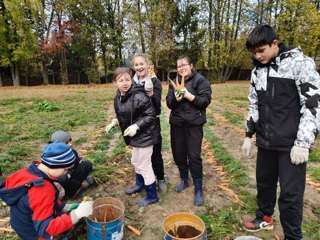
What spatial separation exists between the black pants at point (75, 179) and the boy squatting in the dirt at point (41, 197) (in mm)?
1362

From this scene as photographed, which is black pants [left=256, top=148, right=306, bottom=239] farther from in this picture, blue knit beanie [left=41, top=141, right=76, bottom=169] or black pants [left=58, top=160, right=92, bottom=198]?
black pants [left=58, top=160, right=92, bottom=198]

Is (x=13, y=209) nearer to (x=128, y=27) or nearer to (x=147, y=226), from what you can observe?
(x=147, y=226)

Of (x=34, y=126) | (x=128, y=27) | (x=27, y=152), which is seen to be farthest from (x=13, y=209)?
(x=128, y=27)

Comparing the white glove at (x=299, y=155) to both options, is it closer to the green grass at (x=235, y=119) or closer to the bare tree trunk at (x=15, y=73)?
the green grass at (x=235, y=119)

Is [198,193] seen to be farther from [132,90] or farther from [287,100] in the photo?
[287,100]

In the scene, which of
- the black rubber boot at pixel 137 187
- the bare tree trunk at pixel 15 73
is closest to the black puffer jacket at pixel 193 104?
the black rubber boot at pixel 137 187

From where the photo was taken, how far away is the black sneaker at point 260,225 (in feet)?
11.4

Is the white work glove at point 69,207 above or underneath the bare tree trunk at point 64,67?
underneath

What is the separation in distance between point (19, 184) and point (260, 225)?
2.81 metres

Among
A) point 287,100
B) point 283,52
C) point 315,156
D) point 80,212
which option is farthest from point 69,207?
point 315,156

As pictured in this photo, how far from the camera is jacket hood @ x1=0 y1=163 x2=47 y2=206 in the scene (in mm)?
2533

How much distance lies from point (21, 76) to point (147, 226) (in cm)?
3157

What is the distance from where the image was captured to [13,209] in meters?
2.67

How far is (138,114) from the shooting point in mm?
3762
